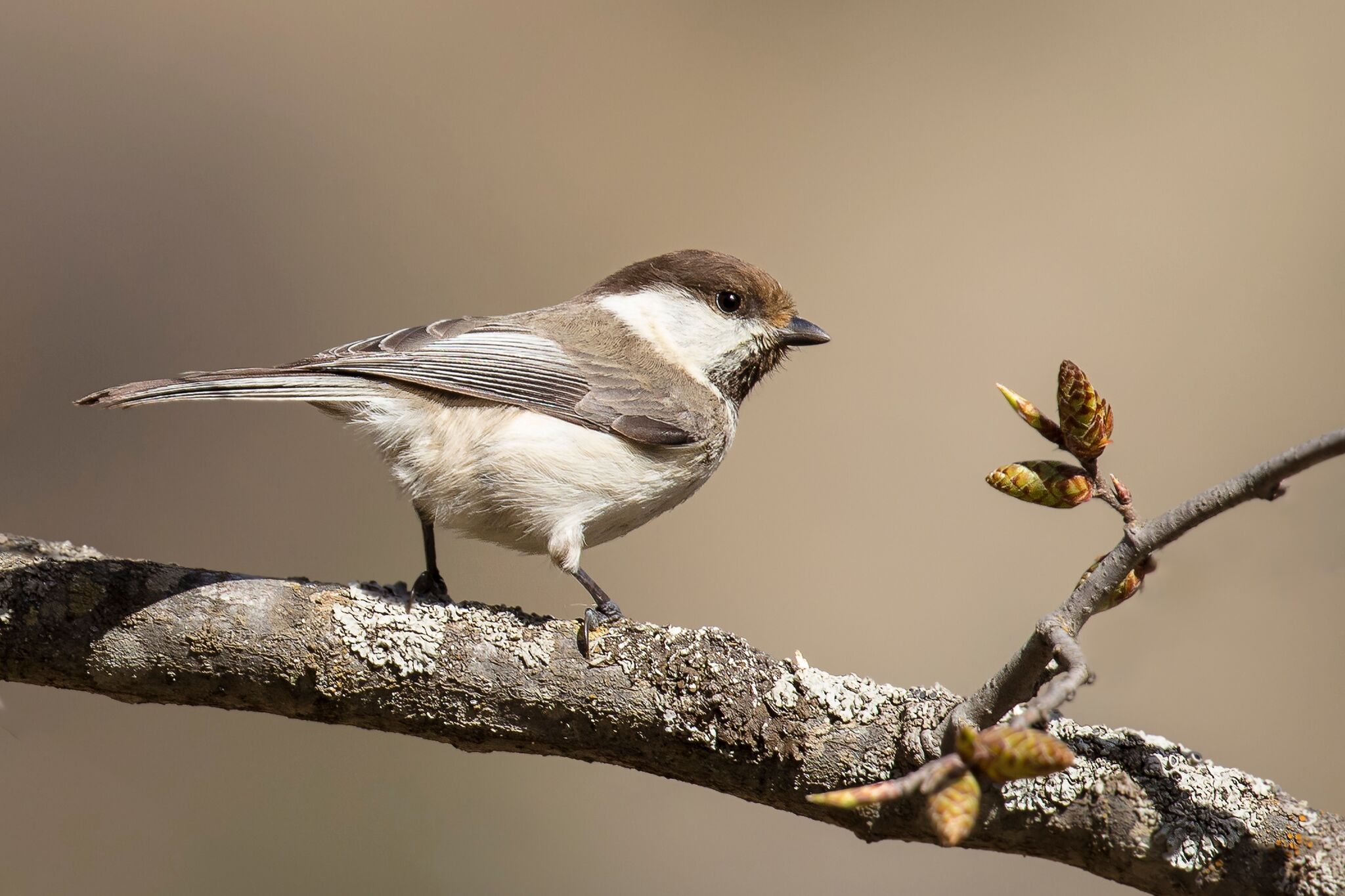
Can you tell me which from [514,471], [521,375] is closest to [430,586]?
[514,471]

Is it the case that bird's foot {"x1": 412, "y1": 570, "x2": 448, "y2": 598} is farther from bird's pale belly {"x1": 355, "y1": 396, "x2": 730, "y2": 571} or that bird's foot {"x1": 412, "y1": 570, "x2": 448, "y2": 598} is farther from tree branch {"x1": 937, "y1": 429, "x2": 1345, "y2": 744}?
tree branch {"x1": 937, "y1": 429, "x2": 1345, "y2": 744}

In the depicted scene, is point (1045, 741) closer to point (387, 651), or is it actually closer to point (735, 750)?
point (735, 750)

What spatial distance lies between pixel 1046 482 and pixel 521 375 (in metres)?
1.83

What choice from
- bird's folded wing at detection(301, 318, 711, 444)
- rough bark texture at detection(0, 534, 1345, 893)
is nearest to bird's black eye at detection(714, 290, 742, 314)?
bird's folded wing at detection(301, 318, 711, 444)

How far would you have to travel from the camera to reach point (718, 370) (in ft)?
11.1

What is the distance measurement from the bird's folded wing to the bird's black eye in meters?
0.49

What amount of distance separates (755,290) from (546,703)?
1.81 m

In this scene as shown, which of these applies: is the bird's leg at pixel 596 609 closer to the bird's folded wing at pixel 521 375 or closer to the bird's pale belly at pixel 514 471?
the bird's pale belly at pixel 514 471

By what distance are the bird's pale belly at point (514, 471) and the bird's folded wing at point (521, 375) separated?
0.05 meters

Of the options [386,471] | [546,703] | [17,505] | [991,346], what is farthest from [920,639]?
[17,505]

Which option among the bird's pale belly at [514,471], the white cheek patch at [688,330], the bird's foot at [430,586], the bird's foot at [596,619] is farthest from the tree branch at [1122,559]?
the white cheek patch at [688,330]

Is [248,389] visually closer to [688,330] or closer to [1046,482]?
[688,330]

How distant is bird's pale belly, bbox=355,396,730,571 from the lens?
2.74 meters

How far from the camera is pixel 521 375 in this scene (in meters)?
2.96
